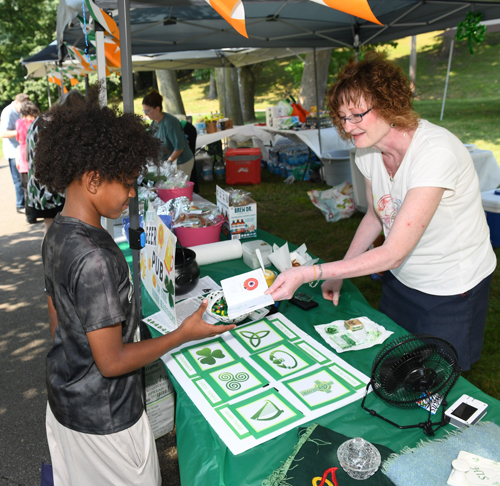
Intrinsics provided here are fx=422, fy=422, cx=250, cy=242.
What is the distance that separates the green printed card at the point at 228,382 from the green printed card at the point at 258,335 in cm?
13

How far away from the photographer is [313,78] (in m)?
11.7

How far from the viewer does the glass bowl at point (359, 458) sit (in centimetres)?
101

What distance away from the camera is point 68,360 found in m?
1.20

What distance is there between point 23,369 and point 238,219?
1840 millimetres

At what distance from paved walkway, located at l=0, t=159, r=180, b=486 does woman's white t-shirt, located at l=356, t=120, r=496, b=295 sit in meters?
1.52

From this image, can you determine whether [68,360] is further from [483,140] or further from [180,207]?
[483,140]

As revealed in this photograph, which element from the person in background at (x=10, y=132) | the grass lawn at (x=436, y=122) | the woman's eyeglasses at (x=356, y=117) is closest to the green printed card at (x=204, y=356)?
the woman's eyeglasses at (x=356, y=117)

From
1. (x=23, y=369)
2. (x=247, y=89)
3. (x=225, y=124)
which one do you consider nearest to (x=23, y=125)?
(x=23, y=369)

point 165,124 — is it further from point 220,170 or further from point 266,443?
point 266,443

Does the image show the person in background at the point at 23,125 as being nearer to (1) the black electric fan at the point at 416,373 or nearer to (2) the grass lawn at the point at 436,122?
(2) the grass lawn at the point at 436,122

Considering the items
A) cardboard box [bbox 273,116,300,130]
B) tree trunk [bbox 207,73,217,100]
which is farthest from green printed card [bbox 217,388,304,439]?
tree trunk [bbox 207,73,217,100]

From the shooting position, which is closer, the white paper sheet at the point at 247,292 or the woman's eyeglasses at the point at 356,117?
the white paper sheet at the point at 247,292

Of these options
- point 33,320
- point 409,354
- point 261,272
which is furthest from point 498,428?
point 33,320

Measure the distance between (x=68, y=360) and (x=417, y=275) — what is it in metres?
1.31
